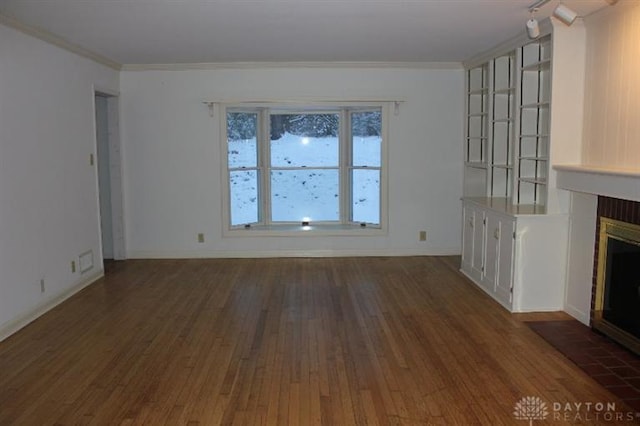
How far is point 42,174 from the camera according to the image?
15.6 feet

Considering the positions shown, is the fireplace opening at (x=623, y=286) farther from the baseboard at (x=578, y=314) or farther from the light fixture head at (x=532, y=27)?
the light fixture head at (x=532, y=27)

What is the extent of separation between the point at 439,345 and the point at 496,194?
8.43 ft

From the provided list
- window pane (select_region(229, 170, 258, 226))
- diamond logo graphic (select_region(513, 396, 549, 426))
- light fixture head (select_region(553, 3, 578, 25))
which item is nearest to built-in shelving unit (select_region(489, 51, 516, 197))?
light fixture head (select_region(553, 3, 578, 25))

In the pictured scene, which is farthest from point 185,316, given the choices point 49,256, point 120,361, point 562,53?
point 562,53

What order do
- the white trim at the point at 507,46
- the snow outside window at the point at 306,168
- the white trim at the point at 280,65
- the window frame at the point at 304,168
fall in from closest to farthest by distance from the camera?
the white trim at the point at 507,46
the white trim at the point at 280,65
the window frame at the point at 304,168
the snow outside window at the point at 306,168

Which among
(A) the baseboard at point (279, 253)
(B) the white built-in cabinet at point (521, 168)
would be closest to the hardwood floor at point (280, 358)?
(B) the white built-in cabinet at point (521, 168)

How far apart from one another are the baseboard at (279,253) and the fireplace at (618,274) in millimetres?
2981

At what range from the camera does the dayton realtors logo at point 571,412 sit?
9.50 ft

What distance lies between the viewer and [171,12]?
4102 mm

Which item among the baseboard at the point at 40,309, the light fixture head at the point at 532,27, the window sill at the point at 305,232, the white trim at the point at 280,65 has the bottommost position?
the baseboard at the point at 40,309

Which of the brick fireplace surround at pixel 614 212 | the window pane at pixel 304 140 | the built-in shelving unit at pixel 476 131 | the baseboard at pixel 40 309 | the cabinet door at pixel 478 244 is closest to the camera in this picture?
the brick fireplace surround at pixel 614 212

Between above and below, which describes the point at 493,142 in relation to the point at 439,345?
above

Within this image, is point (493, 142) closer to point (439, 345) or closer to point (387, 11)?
point (387, 11)

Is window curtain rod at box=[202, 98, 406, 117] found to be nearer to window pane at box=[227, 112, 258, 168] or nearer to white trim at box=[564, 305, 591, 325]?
window pane at box=[227, 112, 258, 168]
